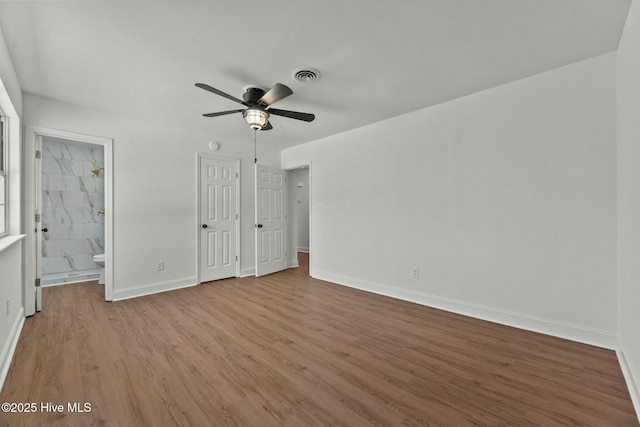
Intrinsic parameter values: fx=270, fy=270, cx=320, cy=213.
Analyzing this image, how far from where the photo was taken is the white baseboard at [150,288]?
3535mm

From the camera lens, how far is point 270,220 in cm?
510

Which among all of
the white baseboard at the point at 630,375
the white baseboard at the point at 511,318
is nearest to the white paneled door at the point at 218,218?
the white baseboard at the point at 511,318

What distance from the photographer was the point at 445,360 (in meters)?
2.09

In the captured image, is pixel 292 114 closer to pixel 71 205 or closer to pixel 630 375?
pixel 630 375

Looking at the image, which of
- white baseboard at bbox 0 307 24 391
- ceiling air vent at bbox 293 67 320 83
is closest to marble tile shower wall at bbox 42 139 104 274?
white baseboard at bbox 0 307 24 391

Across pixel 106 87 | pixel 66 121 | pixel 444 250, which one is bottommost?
pixel 444 250

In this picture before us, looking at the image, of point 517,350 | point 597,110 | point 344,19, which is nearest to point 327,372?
point 517,350

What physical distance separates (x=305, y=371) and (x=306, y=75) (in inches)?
98.2

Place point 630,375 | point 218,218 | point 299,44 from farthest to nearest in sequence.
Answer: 1. point 218,218
2. point 299,44
3. point 630,375

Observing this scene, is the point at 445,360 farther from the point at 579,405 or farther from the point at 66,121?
the point at 66,121

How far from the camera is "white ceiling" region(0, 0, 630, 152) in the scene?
1.75 m

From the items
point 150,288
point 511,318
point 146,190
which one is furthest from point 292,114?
point 150,288

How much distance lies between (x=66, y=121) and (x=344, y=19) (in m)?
3.47

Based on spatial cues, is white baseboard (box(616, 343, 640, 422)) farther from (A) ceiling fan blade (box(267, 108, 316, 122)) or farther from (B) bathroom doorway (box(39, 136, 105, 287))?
(B) bathroom doorway (box(39, 136, 105, 287))
